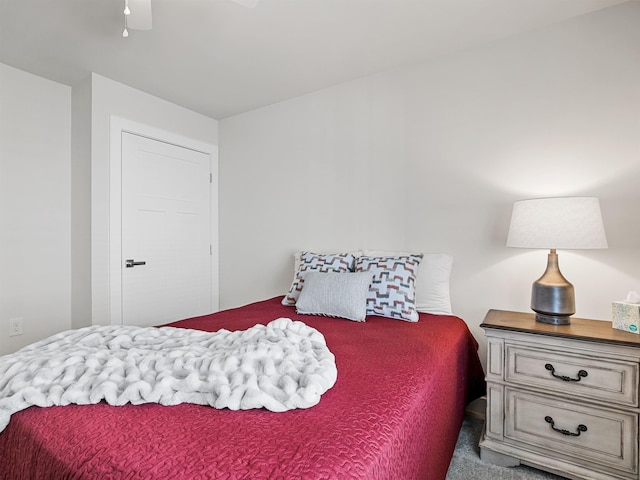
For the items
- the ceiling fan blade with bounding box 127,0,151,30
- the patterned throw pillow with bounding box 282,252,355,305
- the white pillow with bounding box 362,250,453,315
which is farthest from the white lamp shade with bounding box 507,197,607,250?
the ceiling fan blade with bounding box 127,0,151,30

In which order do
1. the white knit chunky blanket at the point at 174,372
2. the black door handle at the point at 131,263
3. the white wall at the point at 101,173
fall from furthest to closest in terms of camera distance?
the black door handle at the point at 131,263 < the white wall at the point at 101,173 < the white knit chunky blanket at the point at 174,372

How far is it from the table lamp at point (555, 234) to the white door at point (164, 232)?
2.84m

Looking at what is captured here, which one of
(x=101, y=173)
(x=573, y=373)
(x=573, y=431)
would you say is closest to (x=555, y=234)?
(x=573, y=373)

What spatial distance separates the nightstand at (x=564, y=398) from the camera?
139 cm

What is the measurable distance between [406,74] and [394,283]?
1564 mm

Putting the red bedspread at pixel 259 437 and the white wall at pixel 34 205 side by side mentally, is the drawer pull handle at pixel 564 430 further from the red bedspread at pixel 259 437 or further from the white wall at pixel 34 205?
the white wall at pixel 34 205

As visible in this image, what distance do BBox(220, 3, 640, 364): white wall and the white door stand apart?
74cm

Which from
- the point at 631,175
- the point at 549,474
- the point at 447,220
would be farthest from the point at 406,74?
the point at 549,474

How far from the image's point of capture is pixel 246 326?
1.72 meters

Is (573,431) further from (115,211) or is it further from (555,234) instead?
(115,211)

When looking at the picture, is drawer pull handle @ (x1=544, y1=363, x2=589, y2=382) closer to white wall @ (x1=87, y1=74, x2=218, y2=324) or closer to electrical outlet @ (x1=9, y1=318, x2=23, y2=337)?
white wall @ (x1=87, y1=74, x2=218, y2=324)

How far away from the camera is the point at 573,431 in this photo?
1486mm

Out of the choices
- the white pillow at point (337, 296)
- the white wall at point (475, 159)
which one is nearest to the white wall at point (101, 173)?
the white wall at point (475, 159)

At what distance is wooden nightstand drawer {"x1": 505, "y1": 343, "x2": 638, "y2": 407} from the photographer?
1.39 metres
